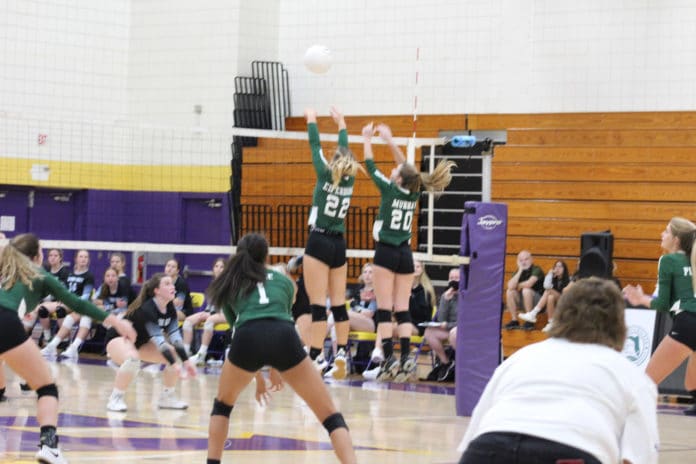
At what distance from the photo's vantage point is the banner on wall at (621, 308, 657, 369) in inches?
571

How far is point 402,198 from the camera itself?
12.4m

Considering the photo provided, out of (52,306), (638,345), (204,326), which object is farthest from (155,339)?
(52,306)

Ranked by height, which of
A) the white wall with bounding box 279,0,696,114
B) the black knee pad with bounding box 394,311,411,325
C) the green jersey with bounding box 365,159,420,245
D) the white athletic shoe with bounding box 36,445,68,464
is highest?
the white wall with bounding box 279,0,696,114

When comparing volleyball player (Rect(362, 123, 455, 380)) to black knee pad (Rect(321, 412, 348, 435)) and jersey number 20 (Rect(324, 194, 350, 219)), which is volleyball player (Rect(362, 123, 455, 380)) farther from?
black knee pad (Rect(321, 412, 348, 435))

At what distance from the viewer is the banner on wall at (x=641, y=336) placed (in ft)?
47.6

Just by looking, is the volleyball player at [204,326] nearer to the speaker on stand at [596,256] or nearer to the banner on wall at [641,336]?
the speaker on stand at [596,256]

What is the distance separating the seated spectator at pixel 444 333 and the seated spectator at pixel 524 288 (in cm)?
164

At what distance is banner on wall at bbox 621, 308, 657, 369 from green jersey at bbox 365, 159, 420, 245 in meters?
3.74

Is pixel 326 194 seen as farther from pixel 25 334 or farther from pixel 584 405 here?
pixel 584 405

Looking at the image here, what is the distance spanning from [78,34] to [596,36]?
915 cm

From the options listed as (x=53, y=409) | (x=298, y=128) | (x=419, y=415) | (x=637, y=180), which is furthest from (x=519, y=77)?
(x=53, y=409)

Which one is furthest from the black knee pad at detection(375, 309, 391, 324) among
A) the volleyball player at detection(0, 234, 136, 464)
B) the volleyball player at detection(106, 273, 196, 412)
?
the volleyball player at detection(0, 234, 136, 464)

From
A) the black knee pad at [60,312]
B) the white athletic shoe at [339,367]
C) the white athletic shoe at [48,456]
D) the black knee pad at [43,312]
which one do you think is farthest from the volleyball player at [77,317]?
the white athletic shoe at [48,456]

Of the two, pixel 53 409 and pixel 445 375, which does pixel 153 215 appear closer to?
pixel 445 375
